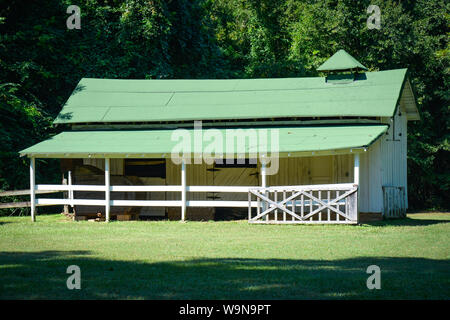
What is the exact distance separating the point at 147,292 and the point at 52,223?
40.6ft

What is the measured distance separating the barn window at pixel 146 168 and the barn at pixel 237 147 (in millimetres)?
39

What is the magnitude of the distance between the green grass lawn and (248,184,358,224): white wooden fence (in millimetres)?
582

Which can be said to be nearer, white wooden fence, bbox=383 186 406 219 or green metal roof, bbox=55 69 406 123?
white wooden fence, bbox=383 186 406 219

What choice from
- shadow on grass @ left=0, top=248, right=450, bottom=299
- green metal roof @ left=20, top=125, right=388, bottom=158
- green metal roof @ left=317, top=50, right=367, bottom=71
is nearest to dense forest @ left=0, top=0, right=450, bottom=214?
green metal roof @ left=20, top=125, right=388, bottom=158

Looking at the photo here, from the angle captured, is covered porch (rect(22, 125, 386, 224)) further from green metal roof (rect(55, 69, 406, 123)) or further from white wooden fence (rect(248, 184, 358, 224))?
green metal roof (rect(55, 69, 406, 123))

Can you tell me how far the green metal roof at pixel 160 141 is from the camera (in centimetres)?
1895

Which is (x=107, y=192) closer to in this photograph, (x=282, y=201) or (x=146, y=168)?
(x=146, y=168)

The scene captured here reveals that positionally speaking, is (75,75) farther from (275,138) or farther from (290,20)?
(290,20)

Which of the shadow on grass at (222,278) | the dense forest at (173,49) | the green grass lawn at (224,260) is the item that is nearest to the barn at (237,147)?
the green grass lawn at (224,260)

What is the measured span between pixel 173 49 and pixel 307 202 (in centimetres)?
1792

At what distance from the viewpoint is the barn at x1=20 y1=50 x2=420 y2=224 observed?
774 inches

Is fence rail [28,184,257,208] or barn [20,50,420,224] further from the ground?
barn [20,50,420,224]

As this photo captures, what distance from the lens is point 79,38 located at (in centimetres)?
3173

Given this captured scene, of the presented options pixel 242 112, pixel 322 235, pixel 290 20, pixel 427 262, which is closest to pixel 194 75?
pixel 290 20
